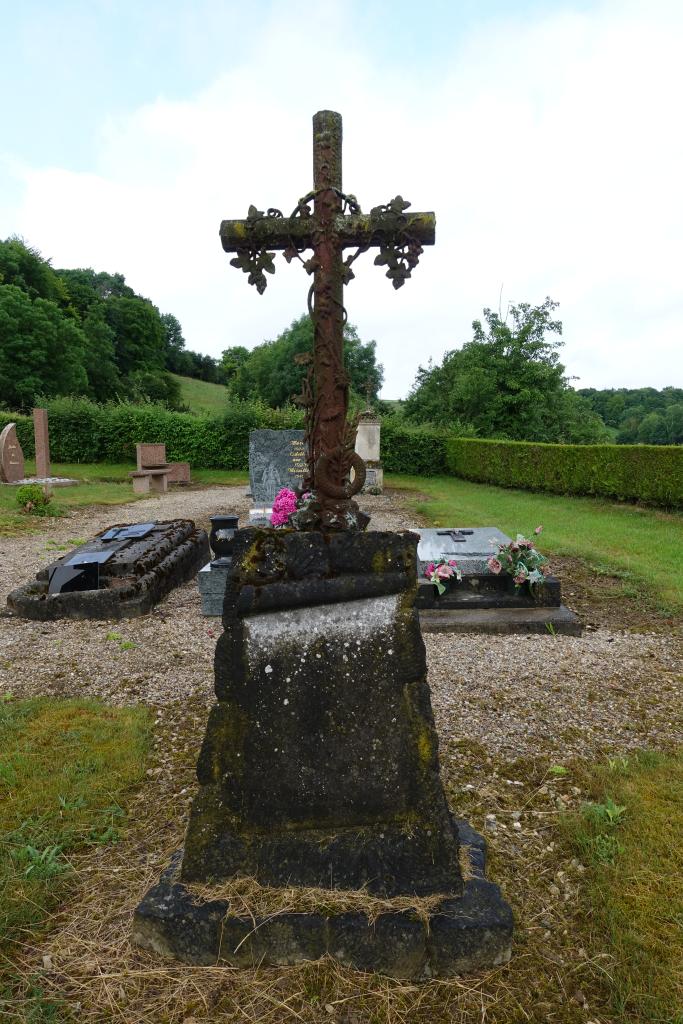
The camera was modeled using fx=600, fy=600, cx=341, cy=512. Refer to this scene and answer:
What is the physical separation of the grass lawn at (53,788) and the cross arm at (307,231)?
9.46ft

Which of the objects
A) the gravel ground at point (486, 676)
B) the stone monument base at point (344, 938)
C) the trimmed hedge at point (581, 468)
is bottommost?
the gravel ground at point (486, 676)

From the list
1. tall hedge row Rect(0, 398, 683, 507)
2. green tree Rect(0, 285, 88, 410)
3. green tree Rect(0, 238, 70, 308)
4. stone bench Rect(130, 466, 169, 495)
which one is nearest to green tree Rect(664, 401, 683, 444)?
tall hedge row Rect(0, 398, 683, 507)

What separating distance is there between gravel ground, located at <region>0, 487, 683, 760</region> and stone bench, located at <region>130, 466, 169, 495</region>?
11936 millimetres

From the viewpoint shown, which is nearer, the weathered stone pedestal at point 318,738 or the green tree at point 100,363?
the weathered stone pedestal at point 318,738

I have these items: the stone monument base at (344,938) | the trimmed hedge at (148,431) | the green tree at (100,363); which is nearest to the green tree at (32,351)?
the green tree at (100,363)

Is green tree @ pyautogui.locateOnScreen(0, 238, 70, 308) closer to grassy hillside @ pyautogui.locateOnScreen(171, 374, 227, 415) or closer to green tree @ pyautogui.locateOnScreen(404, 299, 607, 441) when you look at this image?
grassy hillside @ pyautogui.locateOnScreen(171, 374, 227, 415)

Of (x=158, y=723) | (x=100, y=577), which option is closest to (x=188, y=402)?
(x=100, y=577)

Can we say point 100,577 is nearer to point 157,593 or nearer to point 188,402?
point 157,593

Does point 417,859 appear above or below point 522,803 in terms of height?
above

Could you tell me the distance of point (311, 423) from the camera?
2.82 m

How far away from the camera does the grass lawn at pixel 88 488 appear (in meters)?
12.1

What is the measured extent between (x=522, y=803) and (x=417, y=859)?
3.85ft

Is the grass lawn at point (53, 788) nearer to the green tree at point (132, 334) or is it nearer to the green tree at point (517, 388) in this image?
the green tree at point (517, 388)

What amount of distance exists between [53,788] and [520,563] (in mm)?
4560
